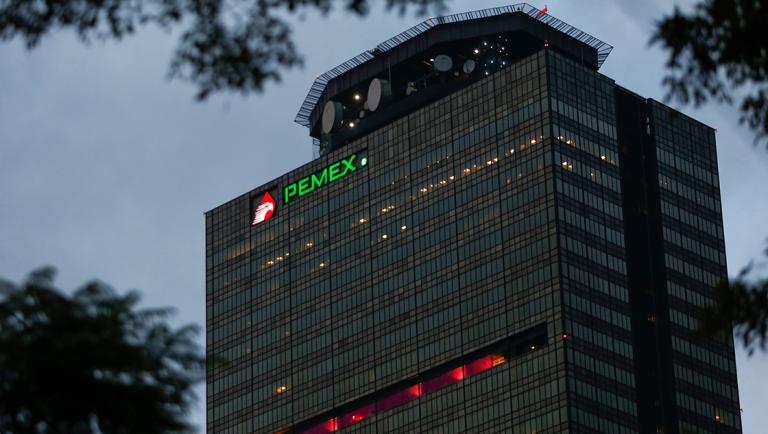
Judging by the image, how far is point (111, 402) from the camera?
46.2 metres

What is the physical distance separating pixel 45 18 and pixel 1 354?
837 cm

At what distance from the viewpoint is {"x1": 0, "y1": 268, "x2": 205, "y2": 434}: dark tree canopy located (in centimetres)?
4547

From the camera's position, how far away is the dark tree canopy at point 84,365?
1790 inches

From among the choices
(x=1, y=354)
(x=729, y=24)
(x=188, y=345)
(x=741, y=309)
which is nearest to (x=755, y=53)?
(x=729, y=24)

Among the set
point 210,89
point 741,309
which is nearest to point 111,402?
point 210,89

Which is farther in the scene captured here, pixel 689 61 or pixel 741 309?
pixel 741 309

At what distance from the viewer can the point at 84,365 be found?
150 feet

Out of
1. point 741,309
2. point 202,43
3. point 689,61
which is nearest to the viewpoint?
point 202,43

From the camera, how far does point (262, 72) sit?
135 ft

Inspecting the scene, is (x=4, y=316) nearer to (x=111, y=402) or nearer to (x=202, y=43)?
(x=111, y=402)

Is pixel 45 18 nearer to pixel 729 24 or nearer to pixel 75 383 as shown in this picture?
pixel 75 383

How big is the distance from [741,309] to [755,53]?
21.4 feet

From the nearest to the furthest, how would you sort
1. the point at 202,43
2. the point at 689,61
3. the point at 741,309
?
the point at 202,43, the point at 689,61, the point at 741,309

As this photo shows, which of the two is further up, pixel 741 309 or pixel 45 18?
pixel 45 18
